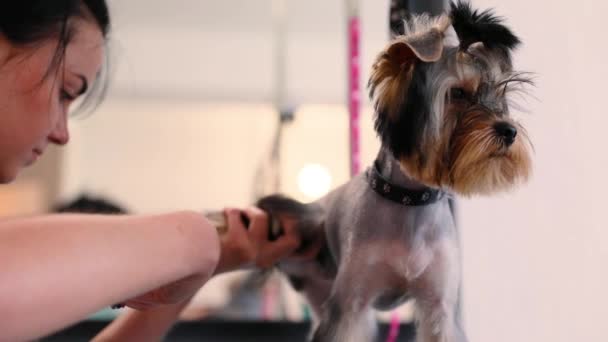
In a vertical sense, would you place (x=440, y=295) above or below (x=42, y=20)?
below

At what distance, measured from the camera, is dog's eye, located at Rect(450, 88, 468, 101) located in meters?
0.53

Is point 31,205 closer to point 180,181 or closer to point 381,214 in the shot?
point 180,181

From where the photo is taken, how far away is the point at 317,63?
0.93 m

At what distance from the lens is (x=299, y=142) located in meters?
0.92

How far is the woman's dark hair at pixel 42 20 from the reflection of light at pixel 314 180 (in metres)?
0.34

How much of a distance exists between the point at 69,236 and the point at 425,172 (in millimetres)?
297

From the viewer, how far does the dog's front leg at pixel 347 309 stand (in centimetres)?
51

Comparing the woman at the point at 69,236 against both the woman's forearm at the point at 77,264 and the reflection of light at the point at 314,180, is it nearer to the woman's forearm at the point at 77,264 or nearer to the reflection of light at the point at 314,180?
the woman's forearm at the point at 77,264

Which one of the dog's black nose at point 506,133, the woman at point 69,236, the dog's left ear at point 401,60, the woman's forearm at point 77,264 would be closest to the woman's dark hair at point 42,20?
the woman at point 69,236

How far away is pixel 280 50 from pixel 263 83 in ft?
0.22

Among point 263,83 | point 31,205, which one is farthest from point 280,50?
point 31,205

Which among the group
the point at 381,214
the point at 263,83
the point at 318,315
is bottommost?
the point at 318,315

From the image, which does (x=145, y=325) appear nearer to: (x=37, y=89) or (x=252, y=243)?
(x=252, y=243)

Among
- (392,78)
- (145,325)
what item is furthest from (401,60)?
Answer: (145,325)
